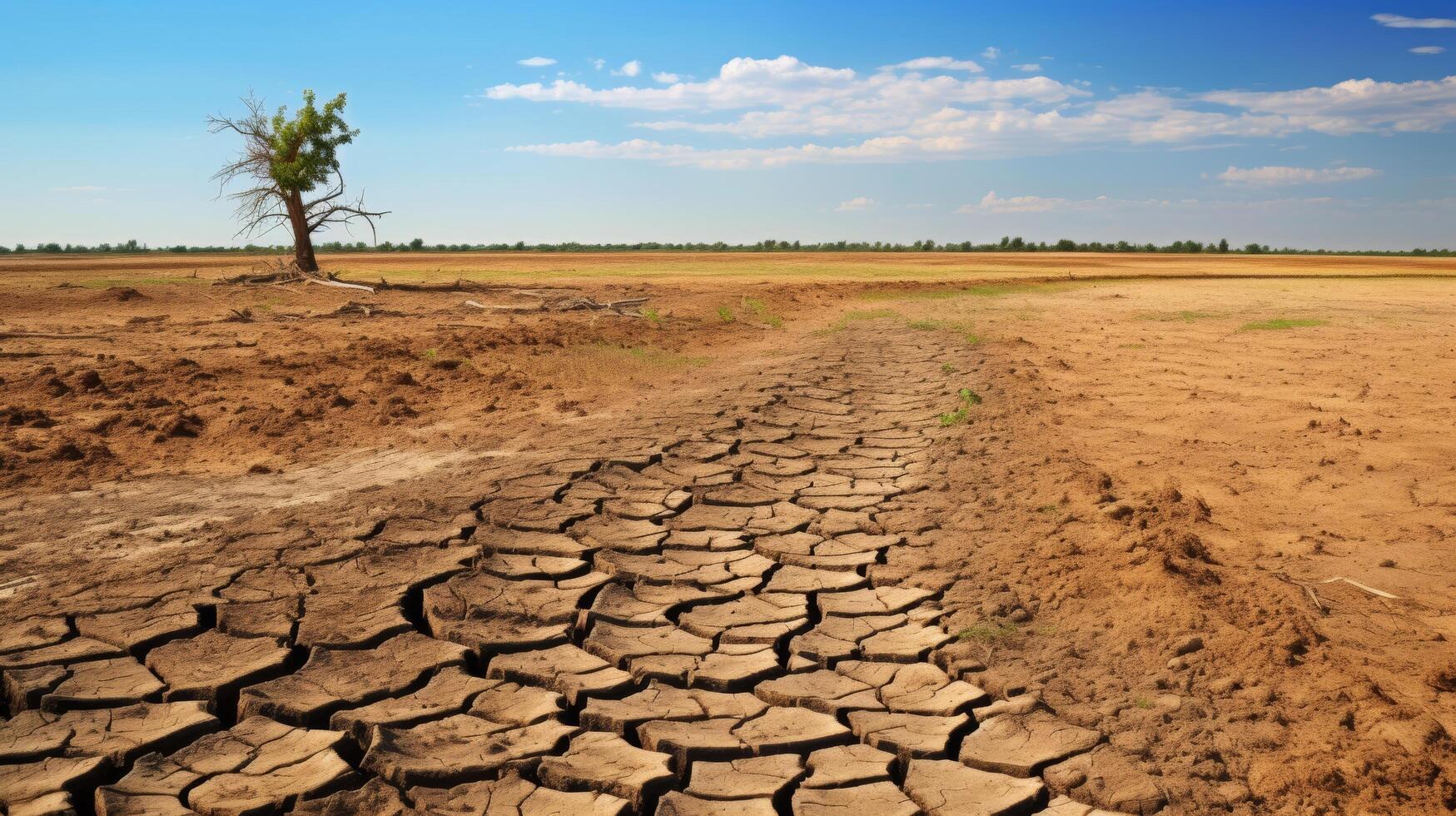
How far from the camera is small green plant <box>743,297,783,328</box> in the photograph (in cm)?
1554

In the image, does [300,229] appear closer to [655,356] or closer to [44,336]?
[44,336]

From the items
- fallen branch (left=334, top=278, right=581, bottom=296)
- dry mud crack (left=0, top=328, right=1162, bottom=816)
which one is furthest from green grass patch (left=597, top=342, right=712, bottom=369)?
fallen branch (left=334, top=278, right=581, bottom=296)

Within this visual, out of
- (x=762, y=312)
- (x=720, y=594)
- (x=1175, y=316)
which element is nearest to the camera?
(x=720, y=594)

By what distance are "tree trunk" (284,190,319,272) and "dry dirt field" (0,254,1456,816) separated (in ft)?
36.6

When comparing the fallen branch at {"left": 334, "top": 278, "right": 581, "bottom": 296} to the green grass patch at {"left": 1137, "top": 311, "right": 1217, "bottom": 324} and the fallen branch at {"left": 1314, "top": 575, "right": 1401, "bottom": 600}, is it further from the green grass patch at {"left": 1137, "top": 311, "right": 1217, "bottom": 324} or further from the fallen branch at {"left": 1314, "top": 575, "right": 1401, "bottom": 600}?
the fallen branch at {"left": 1314, "top": 575, "right": 1401, "bottom": 600}

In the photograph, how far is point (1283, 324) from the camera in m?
13.2

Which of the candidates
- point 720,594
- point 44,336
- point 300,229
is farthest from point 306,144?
point 720,594

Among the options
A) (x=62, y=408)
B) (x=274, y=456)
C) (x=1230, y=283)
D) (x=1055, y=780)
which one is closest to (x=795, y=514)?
Result: (x=1055, y=780)

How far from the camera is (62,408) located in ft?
23.2

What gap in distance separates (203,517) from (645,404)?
3700 mm

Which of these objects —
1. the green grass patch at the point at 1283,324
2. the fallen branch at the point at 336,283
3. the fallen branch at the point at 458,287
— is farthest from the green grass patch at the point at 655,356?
the fallen branch at the point at 336,283

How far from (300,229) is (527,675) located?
18569mm

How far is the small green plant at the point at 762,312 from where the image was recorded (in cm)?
1554

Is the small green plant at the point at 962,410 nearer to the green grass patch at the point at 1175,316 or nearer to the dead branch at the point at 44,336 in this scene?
the green grass patch at the point at 1175,316
